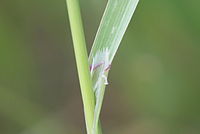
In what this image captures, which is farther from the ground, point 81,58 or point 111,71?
point 81,58

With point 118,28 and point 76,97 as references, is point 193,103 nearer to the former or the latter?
point 76,97

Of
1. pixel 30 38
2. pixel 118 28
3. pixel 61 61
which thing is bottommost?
pixel 61 61

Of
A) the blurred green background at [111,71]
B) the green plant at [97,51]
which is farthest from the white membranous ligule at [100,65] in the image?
the blurred green background at [111,71]

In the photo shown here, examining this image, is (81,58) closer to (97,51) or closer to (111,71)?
(97,51)

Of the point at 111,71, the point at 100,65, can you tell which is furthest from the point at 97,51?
the point at 111,71

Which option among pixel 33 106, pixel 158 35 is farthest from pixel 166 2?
pixel 33 106

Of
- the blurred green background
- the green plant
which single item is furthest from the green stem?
the blurred green background

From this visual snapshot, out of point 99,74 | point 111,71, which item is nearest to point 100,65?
point 99,74

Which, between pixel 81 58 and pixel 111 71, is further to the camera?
pixel 111 71
